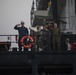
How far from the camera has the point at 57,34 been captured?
17766 millimetres

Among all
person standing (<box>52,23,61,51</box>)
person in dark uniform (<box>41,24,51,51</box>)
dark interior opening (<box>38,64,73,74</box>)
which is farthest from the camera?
dark interior opening (<box>38,64,73,74</box>)

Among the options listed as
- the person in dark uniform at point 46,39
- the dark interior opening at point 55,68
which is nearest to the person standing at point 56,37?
the person in dark uniform at point 46,39

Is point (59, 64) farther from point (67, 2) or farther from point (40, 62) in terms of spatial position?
point (67, 2)

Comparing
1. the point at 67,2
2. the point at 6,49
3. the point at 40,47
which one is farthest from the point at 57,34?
the point at 67,2

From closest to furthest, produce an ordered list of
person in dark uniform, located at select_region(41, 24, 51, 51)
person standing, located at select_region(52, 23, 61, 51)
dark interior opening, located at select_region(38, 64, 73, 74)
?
person standing, located at select_region(52, 23, 61, 51) → person in dark uniform, located at select_region(41, 24, 51, 51) → dark interior opening, located at select_region(38, 64, 73, 74)

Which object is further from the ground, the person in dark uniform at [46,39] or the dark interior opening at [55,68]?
the person in dark uniform at [46,39]

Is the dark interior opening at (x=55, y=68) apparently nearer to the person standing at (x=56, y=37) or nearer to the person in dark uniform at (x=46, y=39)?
the person in dark uniform at (x=46, y=39)

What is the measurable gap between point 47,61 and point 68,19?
9.32 meters

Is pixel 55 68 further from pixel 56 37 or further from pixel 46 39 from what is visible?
pixel 56 37

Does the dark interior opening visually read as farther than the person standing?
Yes

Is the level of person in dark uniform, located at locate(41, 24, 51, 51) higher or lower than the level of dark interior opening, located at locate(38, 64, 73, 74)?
higher

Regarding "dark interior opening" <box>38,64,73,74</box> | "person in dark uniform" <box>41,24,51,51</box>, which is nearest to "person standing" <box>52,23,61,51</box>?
"person in dark uniform" <box>41,24,51,51</box>

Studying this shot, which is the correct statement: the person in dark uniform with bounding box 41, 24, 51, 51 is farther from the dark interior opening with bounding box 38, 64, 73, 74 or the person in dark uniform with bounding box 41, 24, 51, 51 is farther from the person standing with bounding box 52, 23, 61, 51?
the dark interior opening with bounding box 38, 64, 73, 74

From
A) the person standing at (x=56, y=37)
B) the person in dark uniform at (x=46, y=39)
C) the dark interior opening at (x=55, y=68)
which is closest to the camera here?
the person standing at (x=56, y=37)
